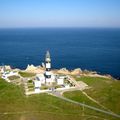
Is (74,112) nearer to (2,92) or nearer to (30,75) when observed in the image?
(2,92)

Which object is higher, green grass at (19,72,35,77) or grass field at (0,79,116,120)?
green grass at (19,72,35,77)

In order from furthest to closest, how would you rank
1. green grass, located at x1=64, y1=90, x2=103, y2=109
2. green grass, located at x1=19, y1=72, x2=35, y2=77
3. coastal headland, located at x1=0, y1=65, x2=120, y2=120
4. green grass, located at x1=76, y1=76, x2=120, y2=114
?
green grass, located at x1=19, y1=72, x2=35, y2=77, green grass, located at x1=64, y1=90, x2=103, y2=109, green grass, located at x1=76, y1=76, x2=120, y2=114, coastal headland, located at x1=0, y1=65, x2=120, y2=120

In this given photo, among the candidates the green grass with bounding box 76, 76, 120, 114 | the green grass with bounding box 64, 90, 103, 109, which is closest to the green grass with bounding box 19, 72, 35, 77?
the green grass with bounding box 76, 76, 120, 114

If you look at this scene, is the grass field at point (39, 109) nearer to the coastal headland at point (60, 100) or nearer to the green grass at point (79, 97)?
the coastal headland at point (60, 100)

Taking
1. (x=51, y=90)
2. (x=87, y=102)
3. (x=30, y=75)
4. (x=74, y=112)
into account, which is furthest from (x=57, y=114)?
(x=30, y=75)

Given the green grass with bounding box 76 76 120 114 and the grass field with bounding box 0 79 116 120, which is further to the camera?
the green grass with bounding box 76 76 120 114

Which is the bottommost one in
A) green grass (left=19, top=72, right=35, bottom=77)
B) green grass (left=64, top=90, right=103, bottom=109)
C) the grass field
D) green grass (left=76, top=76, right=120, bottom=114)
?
the grass field

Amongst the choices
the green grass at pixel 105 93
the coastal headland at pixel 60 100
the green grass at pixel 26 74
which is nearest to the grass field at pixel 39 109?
the coastal headland at pixel 60 100

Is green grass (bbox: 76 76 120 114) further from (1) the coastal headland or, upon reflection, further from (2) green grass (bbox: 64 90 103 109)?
(2) green grass (bbox: 64 90 103 109)
